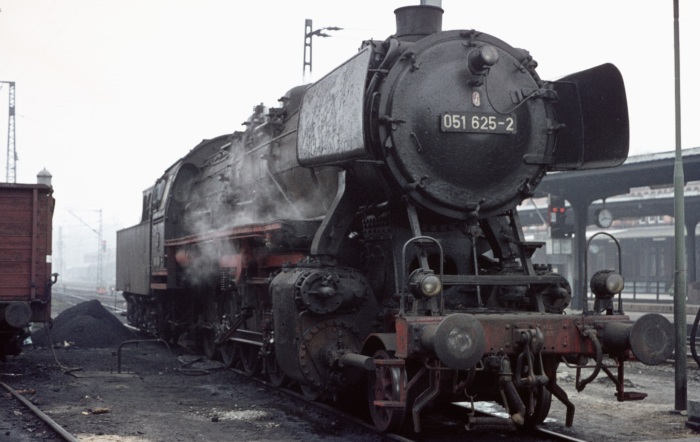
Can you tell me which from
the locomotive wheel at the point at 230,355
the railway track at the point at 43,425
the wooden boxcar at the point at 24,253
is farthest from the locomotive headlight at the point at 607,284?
the wooden boxcar at the point at 24,253

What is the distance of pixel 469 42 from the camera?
268 inches

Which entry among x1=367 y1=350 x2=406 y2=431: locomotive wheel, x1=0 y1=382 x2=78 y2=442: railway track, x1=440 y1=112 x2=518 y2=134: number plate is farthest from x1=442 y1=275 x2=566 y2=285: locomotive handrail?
x1=0 y1=382 x2=78 y2=442: railway track

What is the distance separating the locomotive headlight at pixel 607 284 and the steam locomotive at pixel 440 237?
0.04 feet

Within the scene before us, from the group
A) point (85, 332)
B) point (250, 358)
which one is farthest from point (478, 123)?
point (85, 332)

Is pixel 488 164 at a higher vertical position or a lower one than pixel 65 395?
higher

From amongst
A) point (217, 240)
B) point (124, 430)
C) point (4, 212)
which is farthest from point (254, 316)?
point (4, 212)

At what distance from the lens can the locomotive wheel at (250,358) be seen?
1000 cm

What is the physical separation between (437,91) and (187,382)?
534 centimetres

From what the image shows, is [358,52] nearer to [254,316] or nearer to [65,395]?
[254,316]

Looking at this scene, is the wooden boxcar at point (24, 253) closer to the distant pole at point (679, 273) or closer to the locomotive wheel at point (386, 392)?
the locomotive wheel at point (386, 392)

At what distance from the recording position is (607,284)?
6352 mm

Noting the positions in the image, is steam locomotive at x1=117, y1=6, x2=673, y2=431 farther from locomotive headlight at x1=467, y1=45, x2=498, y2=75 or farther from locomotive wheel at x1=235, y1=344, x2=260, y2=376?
locomotive wheel at x1=235, y1=344, x2=260, y2=376

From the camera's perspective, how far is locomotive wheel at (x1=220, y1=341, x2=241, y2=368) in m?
10.9

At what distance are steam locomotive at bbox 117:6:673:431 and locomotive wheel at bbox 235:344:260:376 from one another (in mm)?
2048
